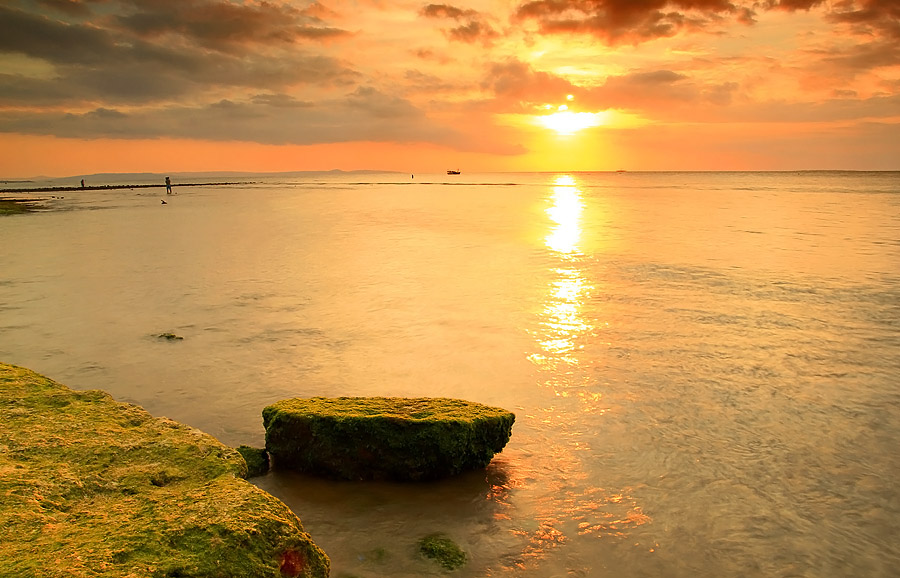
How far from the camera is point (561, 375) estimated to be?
28.3 ft

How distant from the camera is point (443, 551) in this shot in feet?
14.5

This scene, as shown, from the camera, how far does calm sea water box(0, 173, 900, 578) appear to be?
476 centimetres

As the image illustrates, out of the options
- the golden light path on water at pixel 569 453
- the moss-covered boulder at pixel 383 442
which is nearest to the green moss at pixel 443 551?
the golden light path on water at pixel 569 453

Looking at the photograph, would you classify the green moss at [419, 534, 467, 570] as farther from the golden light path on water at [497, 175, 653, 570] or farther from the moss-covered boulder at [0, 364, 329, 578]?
the moss-covered boulder at [0, 364, 329, 578]

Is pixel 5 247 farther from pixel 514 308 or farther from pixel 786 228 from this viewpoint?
pixel 786 228

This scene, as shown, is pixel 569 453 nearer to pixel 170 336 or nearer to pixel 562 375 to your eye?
pixel 562 375

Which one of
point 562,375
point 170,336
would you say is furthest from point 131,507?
point 170,336

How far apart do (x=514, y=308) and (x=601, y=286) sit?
388cm

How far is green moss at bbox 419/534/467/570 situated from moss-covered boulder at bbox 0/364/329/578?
3.69ft

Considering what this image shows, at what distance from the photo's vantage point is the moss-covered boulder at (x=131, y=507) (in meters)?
2.90

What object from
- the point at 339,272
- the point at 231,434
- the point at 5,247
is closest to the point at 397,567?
the point at 231,434

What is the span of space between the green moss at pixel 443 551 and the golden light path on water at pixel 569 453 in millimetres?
456

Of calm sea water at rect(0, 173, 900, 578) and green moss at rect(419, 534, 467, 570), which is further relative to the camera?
calm sea water at rect(0, 173, 900, 578)

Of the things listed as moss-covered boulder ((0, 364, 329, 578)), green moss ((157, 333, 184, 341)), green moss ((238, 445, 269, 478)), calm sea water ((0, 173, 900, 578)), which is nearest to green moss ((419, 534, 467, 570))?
calm sea water ((0, 173, 900, 578))
